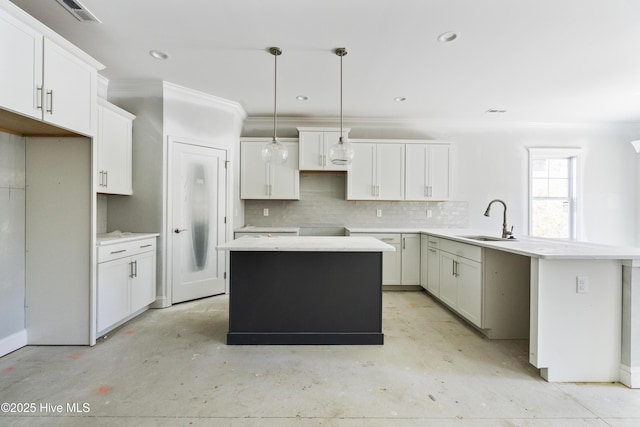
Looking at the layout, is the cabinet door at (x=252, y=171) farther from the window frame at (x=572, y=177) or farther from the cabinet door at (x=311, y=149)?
the window frame at (x=572, y=177)

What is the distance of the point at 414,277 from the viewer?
442 centimetres

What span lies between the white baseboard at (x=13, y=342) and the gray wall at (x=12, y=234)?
0.02m

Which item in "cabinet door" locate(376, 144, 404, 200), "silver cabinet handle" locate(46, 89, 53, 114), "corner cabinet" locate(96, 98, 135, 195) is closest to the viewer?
"silver cabinet handle" locate(46, 89, 53, 114)

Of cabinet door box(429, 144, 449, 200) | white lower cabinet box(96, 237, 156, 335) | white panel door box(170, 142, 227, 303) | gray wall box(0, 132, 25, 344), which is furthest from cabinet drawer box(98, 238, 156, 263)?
cabinet door box(429, 144, 449, 200)

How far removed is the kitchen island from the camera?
2648 mm

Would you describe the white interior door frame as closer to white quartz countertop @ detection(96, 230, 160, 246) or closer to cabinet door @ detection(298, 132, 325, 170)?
white quartz countertop @ detection(96, 230, 160, 246)

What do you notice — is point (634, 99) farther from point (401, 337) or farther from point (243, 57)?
point (243, 57)

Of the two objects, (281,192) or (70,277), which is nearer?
(70,277)

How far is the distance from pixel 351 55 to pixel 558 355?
9.95 ft

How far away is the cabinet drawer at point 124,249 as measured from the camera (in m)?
2.73

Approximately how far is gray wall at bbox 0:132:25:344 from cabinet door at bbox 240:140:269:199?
254 cm

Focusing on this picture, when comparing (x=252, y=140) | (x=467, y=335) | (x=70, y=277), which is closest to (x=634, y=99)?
(x=467, y=335)

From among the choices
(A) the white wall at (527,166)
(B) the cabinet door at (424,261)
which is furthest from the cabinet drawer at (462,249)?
(A) the white wall at (527,166)

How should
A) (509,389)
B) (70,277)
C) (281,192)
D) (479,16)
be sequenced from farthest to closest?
(281,192) → (70,277) → (479,16) → (509,389)
